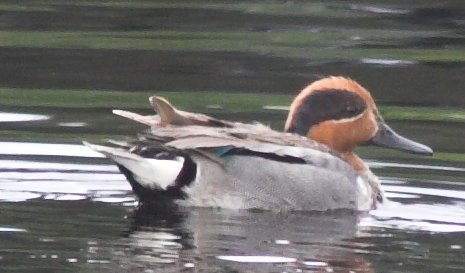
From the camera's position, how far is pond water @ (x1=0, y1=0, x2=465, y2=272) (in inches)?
388

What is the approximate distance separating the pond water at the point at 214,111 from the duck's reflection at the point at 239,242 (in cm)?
2

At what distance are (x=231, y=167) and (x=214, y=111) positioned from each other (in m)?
3.19

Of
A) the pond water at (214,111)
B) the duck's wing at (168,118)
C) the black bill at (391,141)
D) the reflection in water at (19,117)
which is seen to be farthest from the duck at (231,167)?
the reflection in water at (19,117)

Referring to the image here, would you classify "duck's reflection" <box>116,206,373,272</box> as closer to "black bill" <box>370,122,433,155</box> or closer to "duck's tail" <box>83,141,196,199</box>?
"duck's tail" <box>83,141,196,199</box>

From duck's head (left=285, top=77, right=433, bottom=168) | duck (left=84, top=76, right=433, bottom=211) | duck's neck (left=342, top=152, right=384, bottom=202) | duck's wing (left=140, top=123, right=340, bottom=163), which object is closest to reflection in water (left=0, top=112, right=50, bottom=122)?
duck (left=84, top=76, right=433, bottom=211)

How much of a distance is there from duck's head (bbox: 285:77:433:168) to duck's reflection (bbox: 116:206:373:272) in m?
0.73

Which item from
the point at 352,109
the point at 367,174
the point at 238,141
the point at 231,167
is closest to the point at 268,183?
the point at 231,167

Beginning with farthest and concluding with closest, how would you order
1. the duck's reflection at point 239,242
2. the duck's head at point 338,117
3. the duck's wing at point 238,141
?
the duck's head at point 338,117 → the duck's wing at point 238,141 → the duck's reflection at point 239,242

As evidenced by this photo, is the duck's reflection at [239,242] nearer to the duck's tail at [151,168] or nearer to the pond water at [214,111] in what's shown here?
the pond water at [214,111]

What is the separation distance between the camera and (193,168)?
11188mm

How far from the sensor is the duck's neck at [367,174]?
11.7 metres

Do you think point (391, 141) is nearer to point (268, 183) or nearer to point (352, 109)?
point (352, 109)

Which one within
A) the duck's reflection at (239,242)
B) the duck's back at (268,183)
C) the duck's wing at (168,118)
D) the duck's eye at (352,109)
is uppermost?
the duck's wing at (168,118)

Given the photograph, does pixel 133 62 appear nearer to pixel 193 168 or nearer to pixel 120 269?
pixel 193 168
